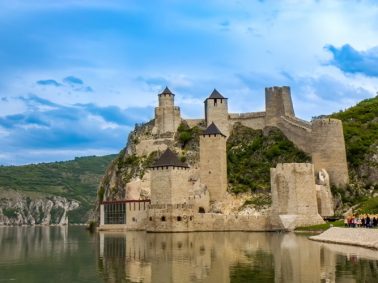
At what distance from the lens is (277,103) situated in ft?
200

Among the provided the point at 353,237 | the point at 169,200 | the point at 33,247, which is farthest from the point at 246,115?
the point at 353,237

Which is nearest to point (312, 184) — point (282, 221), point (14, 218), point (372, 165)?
point (282, 221)

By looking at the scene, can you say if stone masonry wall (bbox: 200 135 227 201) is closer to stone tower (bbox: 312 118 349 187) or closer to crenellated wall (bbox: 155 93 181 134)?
stone tower (bbox: 312 118 349 187)

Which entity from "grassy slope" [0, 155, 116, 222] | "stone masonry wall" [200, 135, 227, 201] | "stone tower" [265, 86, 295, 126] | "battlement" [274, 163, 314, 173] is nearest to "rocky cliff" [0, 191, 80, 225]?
"grassy slope" [0, 155, 116, 222]

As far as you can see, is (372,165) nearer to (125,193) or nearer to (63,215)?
(125,193)

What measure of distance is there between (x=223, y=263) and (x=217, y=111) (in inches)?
1600

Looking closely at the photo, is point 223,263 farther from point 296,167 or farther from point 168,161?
point 168,161

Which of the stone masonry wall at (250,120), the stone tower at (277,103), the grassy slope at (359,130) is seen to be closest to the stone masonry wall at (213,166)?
the stone tower at (277,103)

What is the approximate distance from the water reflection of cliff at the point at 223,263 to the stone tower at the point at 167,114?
33910 millimetres

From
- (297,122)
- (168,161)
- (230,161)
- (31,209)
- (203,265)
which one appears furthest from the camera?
(31,209)

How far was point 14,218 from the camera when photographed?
13825 cm

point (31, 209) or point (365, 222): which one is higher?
point (31, 209)

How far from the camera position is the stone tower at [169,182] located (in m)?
48.2

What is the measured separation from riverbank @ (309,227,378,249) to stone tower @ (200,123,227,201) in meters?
19.5
